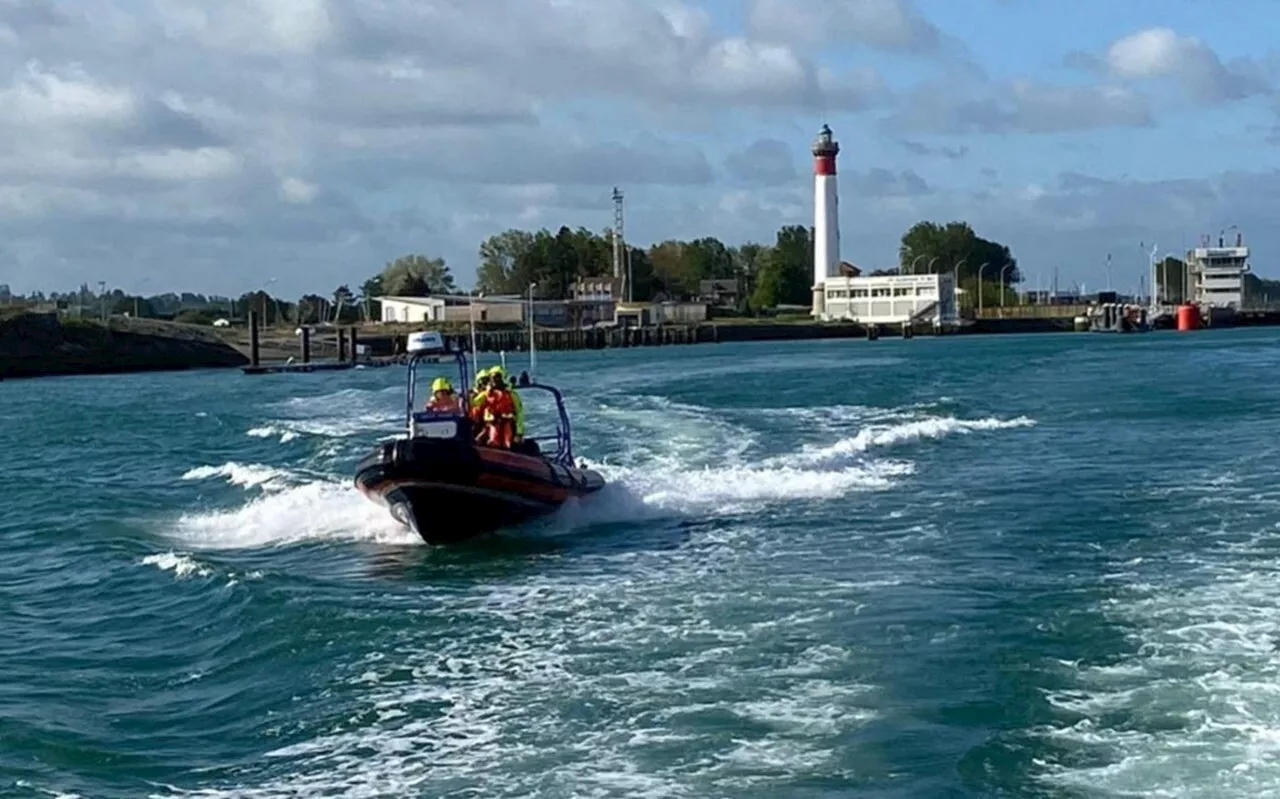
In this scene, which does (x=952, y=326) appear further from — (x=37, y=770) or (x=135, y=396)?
(x=37, y=770)

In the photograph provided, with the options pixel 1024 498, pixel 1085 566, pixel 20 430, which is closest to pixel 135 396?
pixel 20 430

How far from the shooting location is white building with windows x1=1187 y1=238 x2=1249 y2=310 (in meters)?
144

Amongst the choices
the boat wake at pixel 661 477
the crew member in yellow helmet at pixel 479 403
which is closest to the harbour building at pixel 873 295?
the boat wake at pixel 661 477

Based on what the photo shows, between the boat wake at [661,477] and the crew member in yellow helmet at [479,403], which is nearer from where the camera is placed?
the crew member in yellow helmet at [479,403]

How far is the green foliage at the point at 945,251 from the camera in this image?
182m

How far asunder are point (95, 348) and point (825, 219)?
193 feet

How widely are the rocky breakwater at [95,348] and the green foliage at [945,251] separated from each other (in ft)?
321

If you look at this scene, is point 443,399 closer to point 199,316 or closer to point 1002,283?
point 199,316

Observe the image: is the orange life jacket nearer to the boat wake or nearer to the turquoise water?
the boat wake

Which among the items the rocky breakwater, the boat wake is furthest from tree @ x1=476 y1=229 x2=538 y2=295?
the boat wake

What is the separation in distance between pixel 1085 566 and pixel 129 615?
988 centimetres

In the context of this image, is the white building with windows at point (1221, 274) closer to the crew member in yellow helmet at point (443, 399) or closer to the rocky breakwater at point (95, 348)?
the rocky breakwater at point (95, 348)

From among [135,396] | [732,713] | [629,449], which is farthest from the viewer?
[135,396]

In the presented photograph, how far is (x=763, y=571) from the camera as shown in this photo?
17.4m
